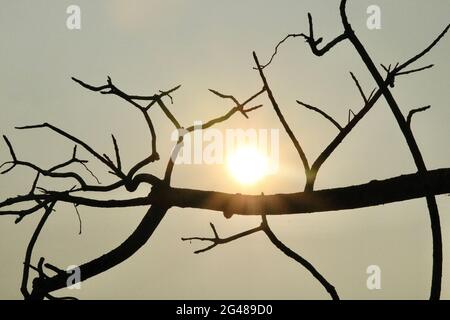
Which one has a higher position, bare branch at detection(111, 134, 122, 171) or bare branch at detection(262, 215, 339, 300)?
bare branch at detection(111, 134, 122, 171)

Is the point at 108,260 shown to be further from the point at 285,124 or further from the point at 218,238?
the point at 285,124

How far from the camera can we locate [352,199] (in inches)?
86.4

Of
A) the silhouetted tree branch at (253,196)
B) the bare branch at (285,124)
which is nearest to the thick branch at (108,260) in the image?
the silhouetted tree branch at (253,196)

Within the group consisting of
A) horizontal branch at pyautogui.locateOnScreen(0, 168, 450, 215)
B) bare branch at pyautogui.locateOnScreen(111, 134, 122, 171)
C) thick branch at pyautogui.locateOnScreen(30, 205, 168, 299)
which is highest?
bare branch at pyautogui.locateOnScreen(111, 134, 122, 171)

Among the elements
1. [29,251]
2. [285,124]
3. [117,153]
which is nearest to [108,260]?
[29,251]

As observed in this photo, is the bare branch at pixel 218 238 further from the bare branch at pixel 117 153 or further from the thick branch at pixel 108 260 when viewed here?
the bare branch at pixel 117 153

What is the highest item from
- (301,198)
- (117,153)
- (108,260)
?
(117,153)

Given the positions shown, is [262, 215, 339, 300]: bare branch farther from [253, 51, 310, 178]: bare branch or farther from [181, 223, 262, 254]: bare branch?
[253, 51, 310, 178]: bare branch

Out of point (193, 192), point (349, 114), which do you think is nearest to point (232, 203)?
point (193, 192)

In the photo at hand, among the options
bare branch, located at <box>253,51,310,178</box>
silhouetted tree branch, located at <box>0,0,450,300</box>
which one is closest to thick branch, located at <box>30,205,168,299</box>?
silhouetted tree branch, located at <box>0,0,450,300</box>

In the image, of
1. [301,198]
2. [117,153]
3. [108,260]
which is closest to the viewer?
[301,198]

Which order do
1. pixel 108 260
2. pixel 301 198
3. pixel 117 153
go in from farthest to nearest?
1. pixel 117 153
2. pixel 108 260
3. pixel 301 198

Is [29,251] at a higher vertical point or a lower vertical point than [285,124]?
lower
